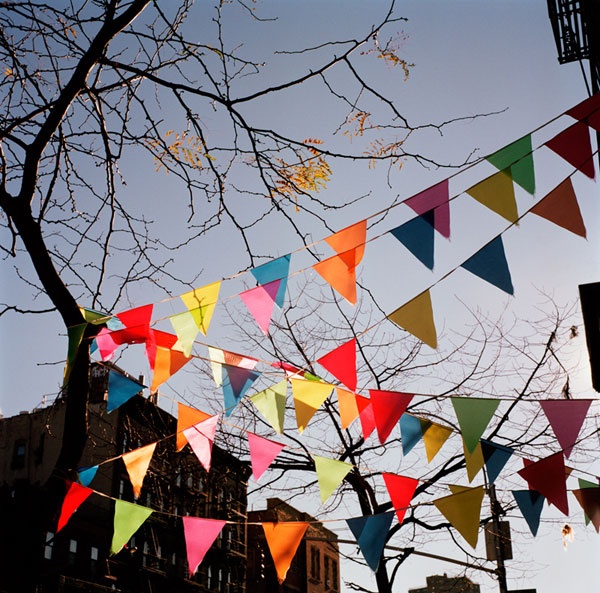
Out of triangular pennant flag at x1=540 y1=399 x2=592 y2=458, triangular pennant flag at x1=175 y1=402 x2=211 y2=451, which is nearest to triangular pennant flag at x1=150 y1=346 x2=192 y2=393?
triangular pennant flag at x1=175 y1=402 x2=211 y2=451

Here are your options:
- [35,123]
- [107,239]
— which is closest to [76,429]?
[107,239]

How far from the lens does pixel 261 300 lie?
16.3ft

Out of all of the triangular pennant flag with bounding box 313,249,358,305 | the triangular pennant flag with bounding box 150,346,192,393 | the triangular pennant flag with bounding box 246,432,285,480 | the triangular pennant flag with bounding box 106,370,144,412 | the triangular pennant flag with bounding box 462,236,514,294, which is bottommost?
the triangular pennant flag with bounding box 246,432,285,480

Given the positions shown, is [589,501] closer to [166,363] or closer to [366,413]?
[366,413]

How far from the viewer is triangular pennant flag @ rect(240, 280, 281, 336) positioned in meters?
4.95

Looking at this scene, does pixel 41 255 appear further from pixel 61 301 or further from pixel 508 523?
pixel 508 523

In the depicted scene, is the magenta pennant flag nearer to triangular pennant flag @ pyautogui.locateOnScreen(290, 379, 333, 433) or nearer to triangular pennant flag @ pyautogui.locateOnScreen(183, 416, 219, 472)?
triangular pennant flag @ pyautogui.locateOnScreen(183, 416, 219, 472)

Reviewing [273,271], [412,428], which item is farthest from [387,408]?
[273,271]

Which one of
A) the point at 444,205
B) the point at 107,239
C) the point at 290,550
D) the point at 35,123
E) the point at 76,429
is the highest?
the point at 35,123

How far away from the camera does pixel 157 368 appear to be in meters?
5.57

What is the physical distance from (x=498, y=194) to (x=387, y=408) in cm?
176

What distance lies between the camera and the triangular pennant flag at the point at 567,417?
4.65m

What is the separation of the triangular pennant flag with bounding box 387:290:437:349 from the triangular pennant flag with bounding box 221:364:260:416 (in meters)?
1.70

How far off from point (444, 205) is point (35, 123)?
3.25m
